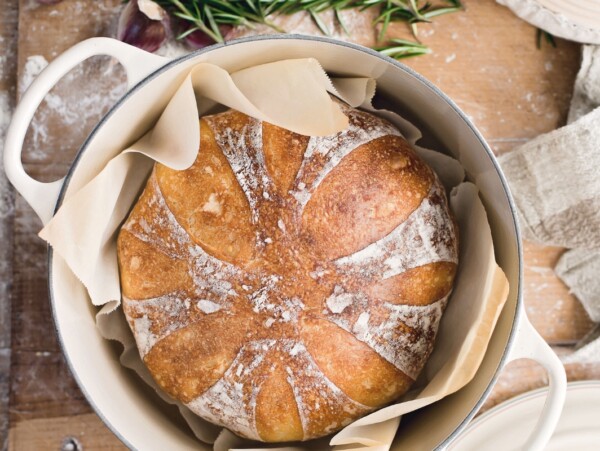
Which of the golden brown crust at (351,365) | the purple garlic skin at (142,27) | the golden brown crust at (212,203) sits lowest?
the golden brown crust at (351,365)

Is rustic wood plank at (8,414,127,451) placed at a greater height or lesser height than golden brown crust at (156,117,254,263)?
lesser

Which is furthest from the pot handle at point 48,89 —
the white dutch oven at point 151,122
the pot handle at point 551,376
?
the pot handle at point 551,376

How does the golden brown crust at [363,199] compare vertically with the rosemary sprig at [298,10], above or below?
below

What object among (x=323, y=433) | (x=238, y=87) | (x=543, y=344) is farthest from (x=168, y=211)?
(x=543, y=344)

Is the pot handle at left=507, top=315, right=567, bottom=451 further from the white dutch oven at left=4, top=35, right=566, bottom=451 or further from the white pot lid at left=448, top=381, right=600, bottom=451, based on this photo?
the white pot lid at left=448, top=381, right=600, bottom=451

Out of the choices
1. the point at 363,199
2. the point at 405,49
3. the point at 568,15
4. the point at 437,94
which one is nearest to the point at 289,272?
the point at 363,199

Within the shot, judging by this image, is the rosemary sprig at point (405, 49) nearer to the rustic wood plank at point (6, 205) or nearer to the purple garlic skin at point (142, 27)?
the purple garlic skin at point (142, 27)

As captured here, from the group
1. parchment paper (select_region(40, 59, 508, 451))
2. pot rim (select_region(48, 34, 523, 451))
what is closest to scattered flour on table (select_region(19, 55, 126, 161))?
parchment paper (select_region(40, 59, 508, 451))

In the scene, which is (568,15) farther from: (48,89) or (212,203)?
(48,89)
